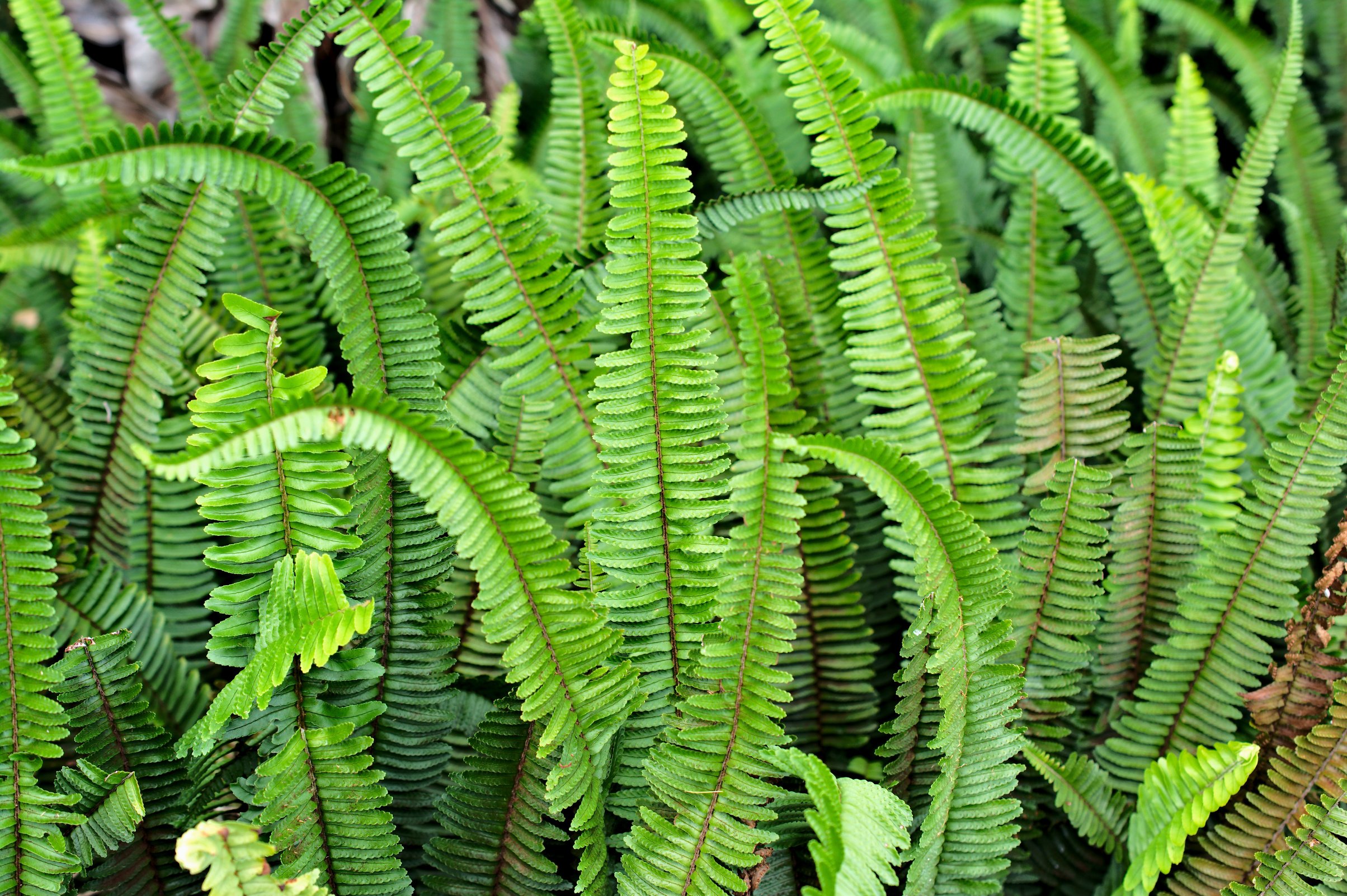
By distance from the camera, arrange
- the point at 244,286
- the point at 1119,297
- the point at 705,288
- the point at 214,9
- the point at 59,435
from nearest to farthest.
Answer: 1. the point at 705,288
2. the point at 59,435
3. the point at 244,286
4. the point at 1119,297
5. the point at 214,9

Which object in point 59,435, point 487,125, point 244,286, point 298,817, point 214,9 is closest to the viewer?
point 298,817

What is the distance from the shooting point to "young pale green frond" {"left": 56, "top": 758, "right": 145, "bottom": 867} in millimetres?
1314

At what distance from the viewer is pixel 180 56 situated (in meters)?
2.05

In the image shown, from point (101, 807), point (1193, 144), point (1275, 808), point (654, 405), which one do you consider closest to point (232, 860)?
point (101, 807)

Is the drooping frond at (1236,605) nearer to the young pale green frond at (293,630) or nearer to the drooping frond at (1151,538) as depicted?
the drooping frond at (1151,538)

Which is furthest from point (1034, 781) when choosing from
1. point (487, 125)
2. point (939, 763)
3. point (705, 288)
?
point (487, 125)

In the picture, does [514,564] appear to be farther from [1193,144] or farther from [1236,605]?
[1193,144]

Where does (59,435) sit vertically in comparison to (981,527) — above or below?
above

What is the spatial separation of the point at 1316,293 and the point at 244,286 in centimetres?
244

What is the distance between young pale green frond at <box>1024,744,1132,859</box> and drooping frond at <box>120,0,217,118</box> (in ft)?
6.67

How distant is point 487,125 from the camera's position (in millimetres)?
1530

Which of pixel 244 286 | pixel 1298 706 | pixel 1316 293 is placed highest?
pixel 244 286

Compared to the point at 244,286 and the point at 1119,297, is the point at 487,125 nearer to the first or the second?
the point at 244,286

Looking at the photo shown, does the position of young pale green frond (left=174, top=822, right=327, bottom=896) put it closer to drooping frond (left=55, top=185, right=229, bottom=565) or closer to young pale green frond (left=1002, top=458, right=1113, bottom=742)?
drooping frond (left=55, top=185, right=229, bottom=565)
